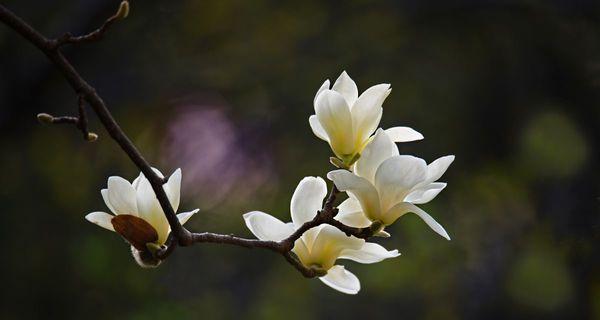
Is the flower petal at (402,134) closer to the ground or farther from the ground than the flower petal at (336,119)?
closer to the ground

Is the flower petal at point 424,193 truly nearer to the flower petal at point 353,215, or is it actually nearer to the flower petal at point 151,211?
the flower petal at point 353,215

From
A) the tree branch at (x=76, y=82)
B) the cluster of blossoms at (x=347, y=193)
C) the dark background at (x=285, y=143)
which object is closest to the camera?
the tree branch at (x=76, y=82)

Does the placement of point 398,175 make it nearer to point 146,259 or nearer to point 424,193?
point 424,193

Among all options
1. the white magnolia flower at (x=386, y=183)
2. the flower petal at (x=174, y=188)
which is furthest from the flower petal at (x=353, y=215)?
the flower petal at (x=174, y=188)

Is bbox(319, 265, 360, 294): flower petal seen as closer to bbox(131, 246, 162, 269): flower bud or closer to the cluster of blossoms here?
the cluster of blossoms

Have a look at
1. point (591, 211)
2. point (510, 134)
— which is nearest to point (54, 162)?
point (510, 134)

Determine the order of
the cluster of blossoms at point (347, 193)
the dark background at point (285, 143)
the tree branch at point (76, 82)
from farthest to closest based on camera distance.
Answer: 1. the dark background at point (285, 143)
2. the cluster of blossoms at point (347, 193)
3. the tree branch at point (76, 82)
